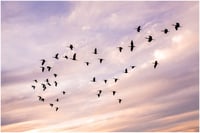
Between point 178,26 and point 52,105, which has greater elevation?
point 178,26

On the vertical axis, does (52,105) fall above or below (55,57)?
below

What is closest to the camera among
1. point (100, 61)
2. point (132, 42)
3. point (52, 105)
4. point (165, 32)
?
point (165, 32)

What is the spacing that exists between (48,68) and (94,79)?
10330 mm

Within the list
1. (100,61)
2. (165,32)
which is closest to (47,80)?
(100,61)

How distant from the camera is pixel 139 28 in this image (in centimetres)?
10181

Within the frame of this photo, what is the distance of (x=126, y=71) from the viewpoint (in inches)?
4503

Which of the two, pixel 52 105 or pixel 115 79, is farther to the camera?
pixel 52 105

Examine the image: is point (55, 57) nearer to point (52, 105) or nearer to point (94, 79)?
point (94, 79)

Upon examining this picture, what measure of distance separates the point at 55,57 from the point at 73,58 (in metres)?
4.51

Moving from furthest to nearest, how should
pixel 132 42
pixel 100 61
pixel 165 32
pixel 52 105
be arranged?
1. pixel 52 105
2. pixel 100 61
3. pixel 132 42
4. pixel 165 32

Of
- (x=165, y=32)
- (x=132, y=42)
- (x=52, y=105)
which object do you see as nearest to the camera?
(x=165, y=32)

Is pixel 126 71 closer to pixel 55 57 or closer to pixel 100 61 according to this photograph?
pixel 100 61

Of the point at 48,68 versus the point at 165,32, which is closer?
the point at 165,32

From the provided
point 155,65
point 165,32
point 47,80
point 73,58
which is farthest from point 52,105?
point 165,32
